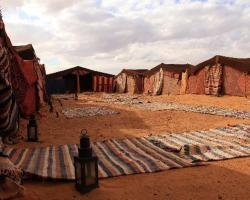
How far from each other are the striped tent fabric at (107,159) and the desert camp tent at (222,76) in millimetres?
12832

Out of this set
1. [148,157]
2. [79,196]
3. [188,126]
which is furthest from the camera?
[188,126]

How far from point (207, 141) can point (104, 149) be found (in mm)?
2059

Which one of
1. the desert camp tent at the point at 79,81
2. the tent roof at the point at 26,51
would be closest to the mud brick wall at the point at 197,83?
the tent roof at the point at 26,51

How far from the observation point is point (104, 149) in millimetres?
6203

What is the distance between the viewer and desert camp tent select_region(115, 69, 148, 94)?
30.0 meters

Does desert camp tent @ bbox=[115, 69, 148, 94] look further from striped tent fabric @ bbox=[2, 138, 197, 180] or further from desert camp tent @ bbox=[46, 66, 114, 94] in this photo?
striped tent fabric @ bbox=[2, 138, 197, 180]

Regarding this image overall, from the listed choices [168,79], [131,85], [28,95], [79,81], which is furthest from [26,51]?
[79,81]

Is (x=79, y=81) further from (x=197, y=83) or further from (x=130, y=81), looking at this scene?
(x=197, y=83)

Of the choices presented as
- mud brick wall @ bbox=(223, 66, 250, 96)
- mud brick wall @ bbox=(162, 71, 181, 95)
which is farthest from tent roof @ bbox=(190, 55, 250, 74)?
mud brick wall @ bbox=(162, 71, 181, 95)

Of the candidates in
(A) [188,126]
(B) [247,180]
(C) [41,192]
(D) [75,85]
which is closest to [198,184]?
(B) [247,180]

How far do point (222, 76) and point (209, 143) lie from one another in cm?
1371

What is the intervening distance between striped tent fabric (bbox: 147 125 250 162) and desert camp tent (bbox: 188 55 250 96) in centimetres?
1048

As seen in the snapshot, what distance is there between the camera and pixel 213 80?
2017 centimetres

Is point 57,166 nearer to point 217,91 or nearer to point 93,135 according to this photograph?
point 93,135
